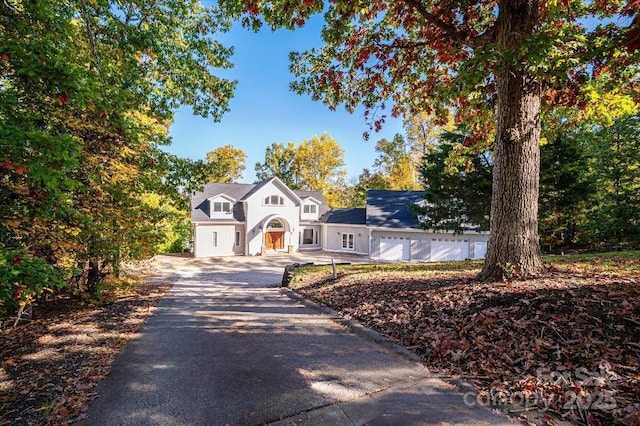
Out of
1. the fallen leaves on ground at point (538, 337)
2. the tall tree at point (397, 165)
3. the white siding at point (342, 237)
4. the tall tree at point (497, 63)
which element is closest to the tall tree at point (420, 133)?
the tall tree at point (397, 165)

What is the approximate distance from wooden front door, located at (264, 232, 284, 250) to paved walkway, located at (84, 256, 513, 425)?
76.9 ft

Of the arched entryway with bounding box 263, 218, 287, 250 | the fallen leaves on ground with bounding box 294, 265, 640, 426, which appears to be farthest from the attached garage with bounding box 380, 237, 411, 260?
the fallen leaves on ground with bounding box 294, 265, 640, 426

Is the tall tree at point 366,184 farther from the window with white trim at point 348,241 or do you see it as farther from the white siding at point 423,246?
the white siding at point 423,246

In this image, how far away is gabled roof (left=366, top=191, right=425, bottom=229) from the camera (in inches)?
947

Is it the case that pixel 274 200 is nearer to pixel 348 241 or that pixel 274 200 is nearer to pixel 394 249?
pixel 348 241

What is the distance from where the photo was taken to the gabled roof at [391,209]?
2405cm

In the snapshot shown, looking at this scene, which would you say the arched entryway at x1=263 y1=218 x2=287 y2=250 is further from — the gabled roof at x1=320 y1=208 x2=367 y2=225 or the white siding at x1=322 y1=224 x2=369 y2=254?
the white siding at x1=322 y1=224 x2=369 y2=254

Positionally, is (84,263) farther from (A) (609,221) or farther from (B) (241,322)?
(A) (609,221)

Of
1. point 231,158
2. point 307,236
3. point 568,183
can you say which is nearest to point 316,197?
point 307,236

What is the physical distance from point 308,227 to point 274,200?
5.10 m

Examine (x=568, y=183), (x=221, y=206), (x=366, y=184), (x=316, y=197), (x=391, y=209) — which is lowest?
(x=391, y=209)

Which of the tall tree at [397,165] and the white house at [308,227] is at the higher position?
the tall tree at [397,165]

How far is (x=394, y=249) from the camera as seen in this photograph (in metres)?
24.0

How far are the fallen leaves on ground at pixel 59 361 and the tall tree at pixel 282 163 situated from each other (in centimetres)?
3676
